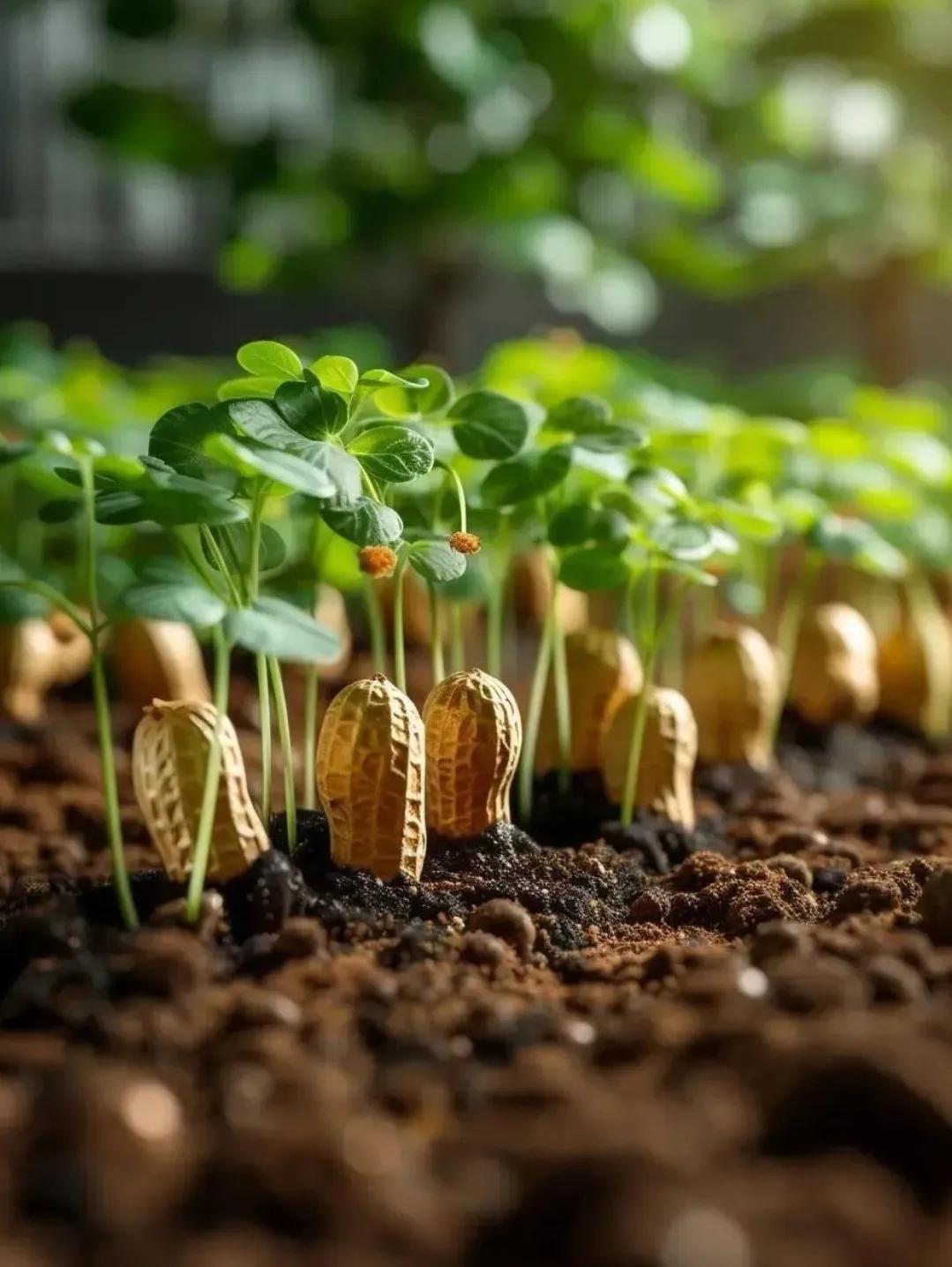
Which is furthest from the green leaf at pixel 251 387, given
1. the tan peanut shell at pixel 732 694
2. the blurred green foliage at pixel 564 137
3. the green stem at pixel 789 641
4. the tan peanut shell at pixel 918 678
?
the blurred green foliage at pixel 564 137

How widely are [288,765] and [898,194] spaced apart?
2653mm

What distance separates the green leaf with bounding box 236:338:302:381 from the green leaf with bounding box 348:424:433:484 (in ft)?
0.20

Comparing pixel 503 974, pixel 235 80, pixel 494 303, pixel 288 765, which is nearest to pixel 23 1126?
pixel 503 974

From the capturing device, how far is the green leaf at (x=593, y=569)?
1085 millimetres

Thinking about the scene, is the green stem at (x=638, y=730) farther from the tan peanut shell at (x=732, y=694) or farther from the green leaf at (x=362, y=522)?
the green leaf at (x=362, y=522)

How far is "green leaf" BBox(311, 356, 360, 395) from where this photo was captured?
887mm

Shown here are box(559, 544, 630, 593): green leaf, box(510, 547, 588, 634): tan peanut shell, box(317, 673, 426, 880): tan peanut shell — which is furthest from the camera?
box(510, 547, 588, 634): tan peanut shell

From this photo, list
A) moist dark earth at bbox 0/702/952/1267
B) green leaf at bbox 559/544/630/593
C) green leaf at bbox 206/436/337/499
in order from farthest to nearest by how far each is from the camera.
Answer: green leaf at bbox 559/544/630/593 → green leaf at bbox 206/436/337/499 → moist dark earth at bbox 0/702/952/1267

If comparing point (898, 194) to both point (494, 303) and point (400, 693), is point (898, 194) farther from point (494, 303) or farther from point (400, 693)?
point (400, 693)

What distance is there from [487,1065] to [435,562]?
13.3 inches

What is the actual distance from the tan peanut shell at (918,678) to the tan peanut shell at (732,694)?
1.32 ft

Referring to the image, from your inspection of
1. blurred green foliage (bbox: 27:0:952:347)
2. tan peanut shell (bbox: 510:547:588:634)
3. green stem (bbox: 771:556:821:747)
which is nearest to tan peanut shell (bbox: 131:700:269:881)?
green stem (bbox: 771:556:821:747)

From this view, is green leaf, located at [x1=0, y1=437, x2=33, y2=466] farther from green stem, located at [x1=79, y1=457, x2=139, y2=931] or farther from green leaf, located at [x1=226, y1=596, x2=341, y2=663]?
green leaf, located at [x1=226, y1=596, x2=341, y2=663]

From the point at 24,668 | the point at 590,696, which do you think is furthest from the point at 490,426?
the point at 24,668
